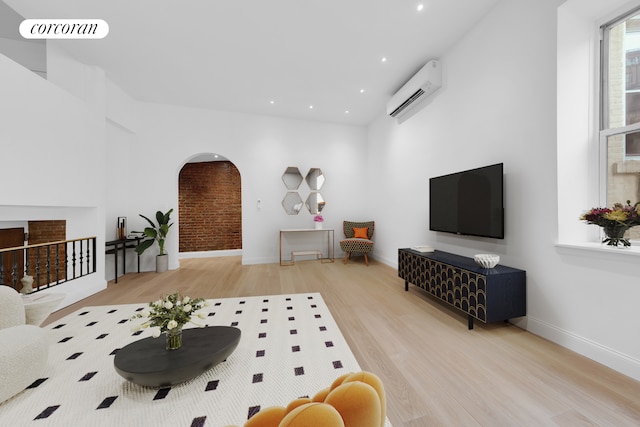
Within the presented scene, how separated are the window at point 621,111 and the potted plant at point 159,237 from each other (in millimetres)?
5982

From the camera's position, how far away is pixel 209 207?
673 centimetres

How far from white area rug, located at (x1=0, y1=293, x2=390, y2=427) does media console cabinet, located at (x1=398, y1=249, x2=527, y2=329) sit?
50.4 inches

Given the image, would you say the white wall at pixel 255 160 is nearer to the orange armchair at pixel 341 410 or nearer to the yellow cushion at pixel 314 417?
the orange armchair at pixel 341 410

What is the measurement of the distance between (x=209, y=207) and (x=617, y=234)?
7.24 m

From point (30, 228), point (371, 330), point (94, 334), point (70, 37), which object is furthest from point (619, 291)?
point (30, 228)

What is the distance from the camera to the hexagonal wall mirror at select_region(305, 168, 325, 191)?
19.0 ft

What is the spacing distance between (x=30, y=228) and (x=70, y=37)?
277 centimetres

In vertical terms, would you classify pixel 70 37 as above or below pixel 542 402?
above

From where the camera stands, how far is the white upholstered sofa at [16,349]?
4.62 ft

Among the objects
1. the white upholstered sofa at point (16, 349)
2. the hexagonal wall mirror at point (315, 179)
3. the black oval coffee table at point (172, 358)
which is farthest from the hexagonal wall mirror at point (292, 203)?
the white upholstered sofa at point (16, 349)

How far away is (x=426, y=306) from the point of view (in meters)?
2.90

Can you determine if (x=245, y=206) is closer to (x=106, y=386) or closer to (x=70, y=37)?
(x=70, y=37)

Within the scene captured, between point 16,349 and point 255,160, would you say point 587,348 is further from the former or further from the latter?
point 255,160

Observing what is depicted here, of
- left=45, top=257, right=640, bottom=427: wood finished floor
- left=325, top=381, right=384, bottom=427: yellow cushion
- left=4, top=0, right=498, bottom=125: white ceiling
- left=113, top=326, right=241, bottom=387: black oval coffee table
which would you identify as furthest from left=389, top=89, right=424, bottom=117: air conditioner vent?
left=325, top=381, right=384, bottom=427: yellow cushion
